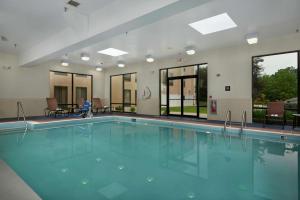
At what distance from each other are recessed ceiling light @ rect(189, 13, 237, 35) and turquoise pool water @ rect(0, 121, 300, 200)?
9.90 ft

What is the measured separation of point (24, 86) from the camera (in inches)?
342

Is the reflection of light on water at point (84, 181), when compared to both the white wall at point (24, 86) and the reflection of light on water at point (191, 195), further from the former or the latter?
the white wall at point (24, 86)

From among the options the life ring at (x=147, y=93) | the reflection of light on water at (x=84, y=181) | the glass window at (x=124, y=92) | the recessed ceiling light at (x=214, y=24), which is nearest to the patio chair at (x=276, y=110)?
the recessed ceiling light at (x=214, y=24)

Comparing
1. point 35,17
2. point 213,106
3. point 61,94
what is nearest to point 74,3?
point 35,17

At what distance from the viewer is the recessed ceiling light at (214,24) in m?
4.57

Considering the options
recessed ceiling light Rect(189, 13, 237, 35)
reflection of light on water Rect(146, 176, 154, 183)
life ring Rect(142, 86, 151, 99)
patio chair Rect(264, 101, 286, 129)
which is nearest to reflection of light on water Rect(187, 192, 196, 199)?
reflection of light on water Rect(146, 176, 154, 183)

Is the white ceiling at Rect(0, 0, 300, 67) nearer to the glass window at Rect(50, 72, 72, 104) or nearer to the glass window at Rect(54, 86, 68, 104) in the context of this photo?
the glass window at Rect(50, 72, 72, 104)

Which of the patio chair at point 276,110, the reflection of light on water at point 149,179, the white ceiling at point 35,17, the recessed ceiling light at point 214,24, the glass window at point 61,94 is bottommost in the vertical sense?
the reflection of light on water at point 149,179

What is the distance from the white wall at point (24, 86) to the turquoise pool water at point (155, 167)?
4.20 metres

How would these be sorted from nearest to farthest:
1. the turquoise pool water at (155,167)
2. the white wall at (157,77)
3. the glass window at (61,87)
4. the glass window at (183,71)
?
the turquoise pool water at (155,167) → the white wall at (157,77) → the glass window at (183,71) → the glass window at (61,87)

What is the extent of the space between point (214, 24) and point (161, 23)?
140cm

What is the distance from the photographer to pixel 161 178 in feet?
8.79

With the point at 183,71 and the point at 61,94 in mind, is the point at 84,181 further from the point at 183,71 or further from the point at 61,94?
the point at 61,94

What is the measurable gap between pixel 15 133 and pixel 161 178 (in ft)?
17.5
